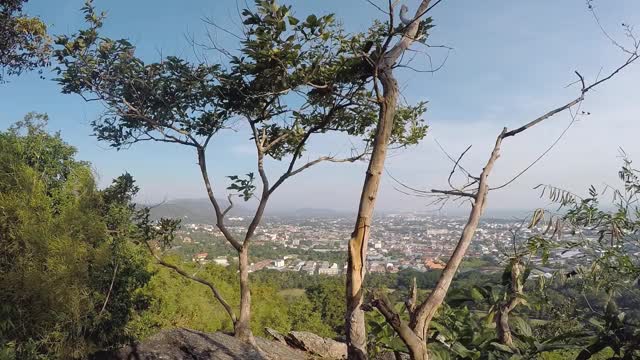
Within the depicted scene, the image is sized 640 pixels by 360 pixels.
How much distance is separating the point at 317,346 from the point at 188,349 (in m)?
2.92

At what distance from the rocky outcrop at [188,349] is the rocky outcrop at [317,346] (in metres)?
1.47

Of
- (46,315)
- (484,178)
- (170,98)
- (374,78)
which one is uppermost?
(170,98)

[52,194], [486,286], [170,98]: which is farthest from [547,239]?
[52,194]

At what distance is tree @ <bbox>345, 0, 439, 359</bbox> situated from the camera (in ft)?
8.07

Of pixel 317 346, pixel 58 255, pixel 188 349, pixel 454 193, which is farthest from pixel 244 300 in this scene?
pixel 454 193

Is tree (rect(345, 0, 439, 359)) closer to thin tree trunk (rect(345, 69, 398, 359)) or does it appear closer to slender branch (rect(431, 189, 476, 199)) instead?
thin tree trunk (rect(345, 69, 398, 359))

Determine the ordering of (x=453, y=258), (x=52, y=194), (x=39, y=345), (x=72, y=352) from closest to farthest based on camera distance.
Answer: (x=453, y=258) < (x=39, y=345) < (x=72, y=352) < (x=52, y=194)

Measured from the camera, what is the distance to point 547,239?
193 cm

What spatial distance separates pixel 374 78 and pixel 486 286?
51.1 inches

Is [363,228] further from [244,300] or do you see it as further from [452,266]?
[244,300]

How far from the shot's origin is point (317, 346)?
8.31 meters

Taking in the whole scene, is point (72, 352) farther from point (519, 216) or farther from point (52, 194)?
point (519, 216)

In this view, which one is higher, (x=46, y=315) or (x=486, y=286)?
(x=486, y=286)

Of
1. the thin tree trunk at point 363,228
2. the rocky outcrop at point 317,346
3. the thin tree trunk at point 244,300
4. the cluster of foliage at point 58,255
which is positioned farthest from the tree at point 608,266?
the rocky outcrop at point 317,346
